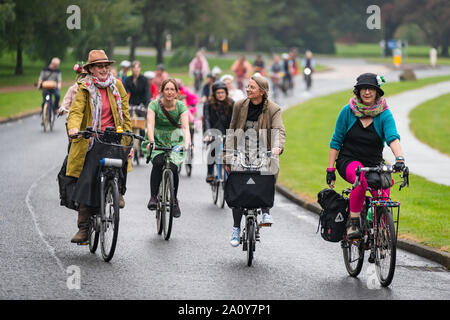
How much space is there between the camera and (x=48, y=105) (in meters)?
24.3

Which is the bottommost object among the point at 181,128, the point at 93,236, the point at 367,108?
the point at 93,236

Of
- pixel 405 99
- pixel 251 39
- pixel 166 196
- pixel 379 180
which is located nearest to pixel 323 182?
pixel 166 196

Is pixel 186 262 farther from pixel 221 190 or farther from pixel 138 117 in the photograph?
pixel 138 117

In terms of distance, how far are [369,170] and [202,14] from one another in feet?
194

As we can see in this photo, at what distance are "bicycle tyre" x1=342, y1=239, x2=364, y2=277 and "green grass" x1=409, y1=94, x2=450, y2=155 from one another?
13513mm

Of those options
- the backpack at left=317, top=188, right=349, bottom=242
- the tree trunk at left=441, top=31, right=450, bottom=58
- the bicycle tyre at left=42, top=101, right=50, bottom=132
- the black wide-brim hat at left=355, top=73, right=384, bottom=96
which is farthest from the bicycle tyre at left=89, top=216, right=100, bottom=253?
the tree trunk at left=441, top=31, right=450, bottom=58

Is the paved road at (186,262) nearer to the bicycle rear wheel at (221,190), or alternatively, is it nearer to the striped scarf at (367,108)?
the bicycle rear wheel at (221,190)

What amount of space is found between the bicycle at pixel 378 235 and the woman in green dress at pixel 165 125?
287cm

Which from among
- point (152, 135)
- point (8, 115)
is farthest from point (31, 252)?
point (8, 115)

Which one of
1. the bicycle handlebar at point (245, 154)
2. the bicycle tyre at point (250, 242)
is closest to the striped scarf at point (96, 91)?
the bicycle handlebar at point (245, 154)

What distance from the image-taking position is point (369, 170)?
786 centimetres

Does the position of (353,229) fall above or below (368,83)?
below

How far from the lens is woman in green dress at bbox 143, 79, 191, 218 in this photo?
34.7ft

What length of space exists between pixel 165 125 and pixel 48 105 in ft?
45.9
